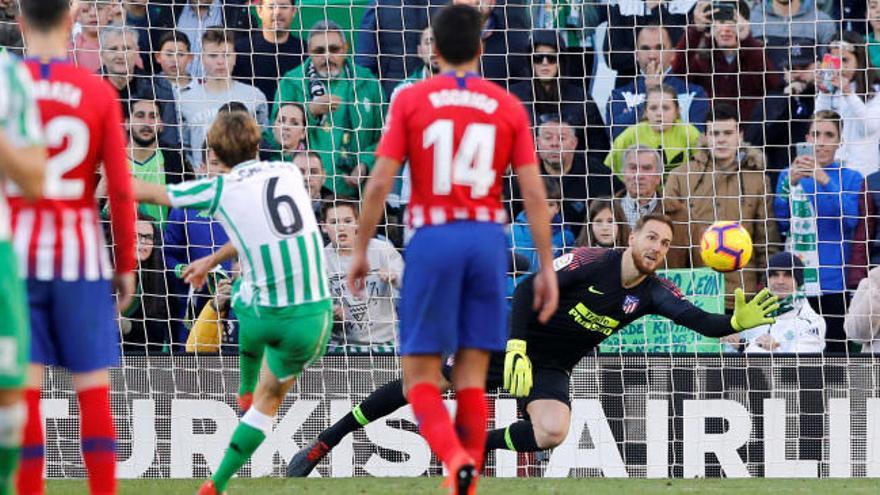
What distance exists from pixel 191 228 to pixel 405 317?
514cm

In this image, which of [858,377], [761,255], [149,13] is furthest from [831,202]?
[149,13]

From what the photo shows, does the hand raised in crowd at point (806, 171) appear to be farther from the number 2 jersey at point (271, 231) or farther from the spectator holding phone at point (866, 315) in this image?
the number 2 jersey at point (271, 231)

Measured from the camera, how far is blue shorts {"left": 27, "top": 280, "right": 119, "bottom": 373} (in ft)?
18.3

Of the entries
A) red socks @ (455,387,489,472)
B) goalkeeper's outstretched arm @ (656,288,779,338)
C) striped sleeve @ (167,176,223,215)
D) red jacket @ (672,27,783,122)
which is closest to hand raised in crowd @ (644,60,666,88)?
red jacket @ (672,27,783,122)

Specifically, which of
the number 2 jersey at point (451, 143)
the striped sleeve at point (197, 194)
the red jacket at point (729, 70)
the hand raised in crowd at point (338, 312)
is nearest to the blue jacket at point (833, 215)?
the red jacket at point (729, 70)

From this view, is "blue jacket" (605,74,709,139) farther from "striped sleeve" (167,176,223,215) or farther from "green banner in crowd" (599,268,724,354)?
"striped sleeve" (167,176,223,215)

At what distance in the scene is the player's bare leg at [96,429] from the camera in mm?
5668

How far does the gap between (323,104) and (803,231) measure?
141 inches

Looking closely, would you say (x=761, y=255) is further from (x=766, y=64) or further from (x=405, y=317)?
(x=405, y=317)

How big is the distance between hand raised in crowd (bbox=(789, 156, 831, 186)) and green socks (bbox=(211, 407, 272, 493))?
543 centimetres

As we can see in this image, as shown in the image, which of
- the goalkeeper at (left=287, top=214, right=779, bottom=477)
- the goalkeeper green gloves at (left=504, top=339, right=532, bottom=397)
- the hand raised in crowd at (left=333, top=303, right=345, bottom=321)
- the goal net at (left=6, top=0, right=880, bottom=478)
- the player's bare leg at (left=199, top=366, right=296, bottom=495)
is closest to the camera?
the player's bare leg at (left=199, top=366, right=296, bottom=495)

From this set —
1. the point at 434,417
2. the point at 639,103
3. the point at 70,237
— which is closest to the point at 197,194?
the point at 70,237

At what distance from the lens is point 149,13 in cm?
1162

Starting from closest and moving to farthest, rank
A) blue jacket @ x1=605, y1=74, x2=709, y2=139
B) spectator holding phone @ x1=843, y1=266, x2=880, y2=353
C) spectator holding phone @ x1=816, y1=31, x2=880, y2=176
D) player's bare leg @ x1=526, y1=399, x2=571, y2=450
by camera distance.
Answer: player's bare leg @ x1=526, y1=399, x2=571, y2=450
spectator holding phone @ x1=843, y1=266, x2=880, y2=353
spectator holding phone @ x1=816, y1=31, x2=880, y2=176
blue jacket @ x1=605, y1=74, x2=709, y2=139
